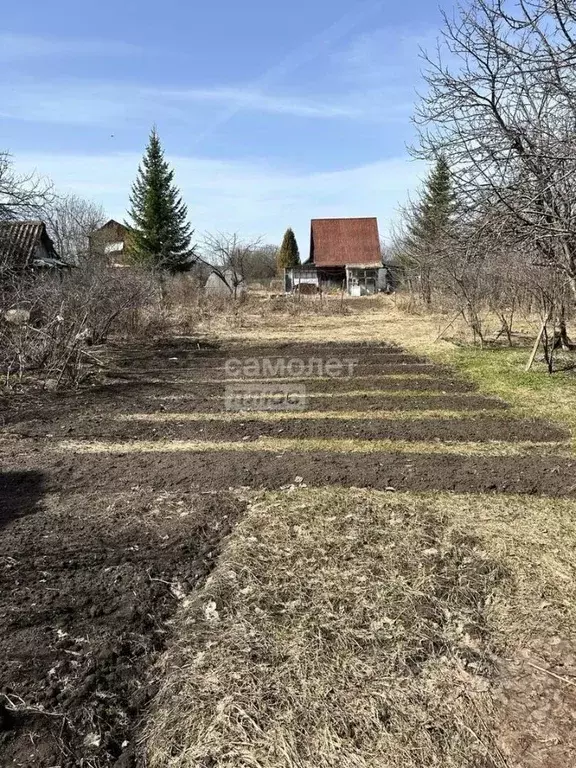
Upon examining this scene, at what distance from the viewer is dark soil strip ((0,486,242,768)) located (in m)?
2.04

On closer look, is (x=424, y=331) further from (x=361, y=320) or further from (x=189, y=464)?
(x=189, y=464)

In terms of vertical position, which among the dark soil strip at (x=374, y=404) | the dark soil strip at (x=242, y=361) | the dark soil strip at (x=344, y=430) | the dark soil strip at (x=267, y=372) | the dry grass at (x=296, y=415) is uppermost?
the dark soil strip at (x=242, y=361)

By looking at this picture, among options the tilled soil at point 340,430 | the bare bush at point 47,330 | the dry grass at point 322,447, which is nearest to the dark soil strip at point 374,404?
the tilled soil at point 340,430

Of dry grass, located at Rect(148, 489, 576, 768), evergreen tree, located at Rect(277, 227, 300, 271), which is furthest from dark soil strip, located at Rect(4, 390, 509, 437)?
Answer: evergreen tree, located at Rect(277, 227, 300, 271)

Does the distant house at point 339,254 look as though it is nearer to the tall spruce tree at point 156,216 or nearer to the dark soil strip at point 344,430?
the tall spruce tree at point 156,216

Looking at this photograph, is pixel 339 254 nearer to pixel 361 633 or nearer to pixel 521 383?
pixel 521 383

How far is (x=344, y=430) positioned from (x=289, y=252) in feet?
131

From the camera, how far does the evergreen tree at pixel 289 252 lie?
145ft

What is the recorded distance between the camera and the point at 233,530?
145 inches

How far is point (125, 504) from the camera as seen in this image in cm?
411

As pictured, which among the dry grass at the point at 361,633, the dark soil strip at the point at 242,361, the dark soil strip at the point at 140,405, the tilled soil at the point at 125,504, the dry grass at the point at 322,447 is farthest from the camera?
the dark soil strip at the point at 242,361

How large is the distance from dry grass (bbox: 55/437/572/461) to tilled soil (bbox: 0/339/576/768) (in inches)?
4.9

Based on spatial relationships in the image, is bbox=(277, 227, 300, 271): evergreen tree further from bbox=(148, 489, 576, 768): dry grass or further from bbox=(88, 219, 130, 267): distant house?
bbox=(148, 489, 576, 768): dry grass

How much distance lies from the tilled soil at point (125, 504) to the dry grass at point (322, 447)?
123 mm
